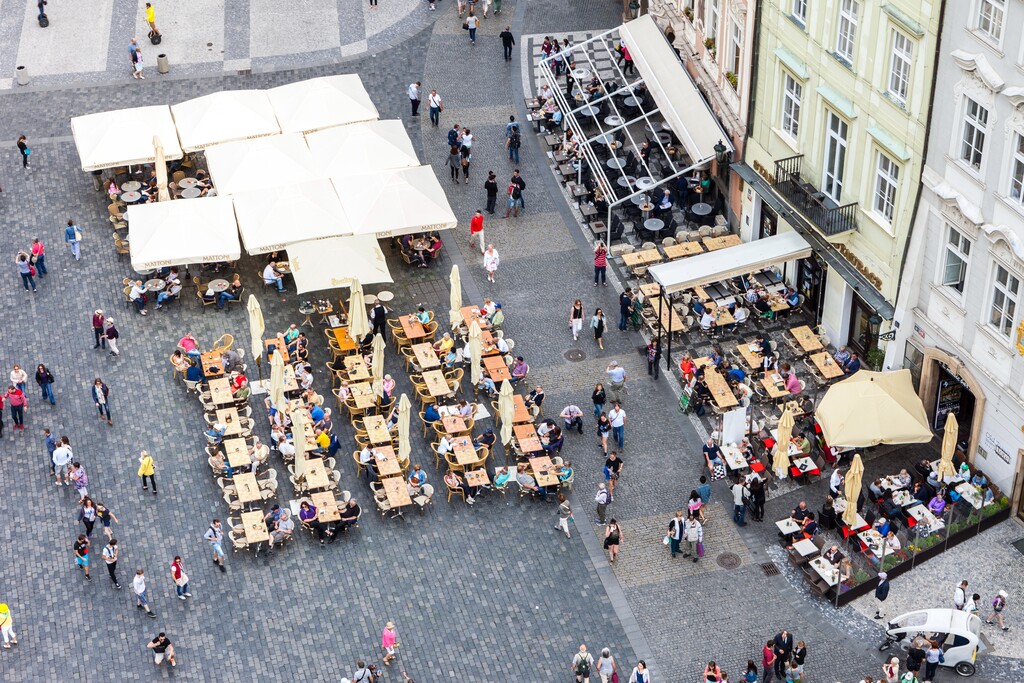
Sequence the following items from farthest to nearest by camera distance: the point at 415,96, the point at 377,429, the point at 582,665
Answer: the point at 415,96, the point at 377,429, the point at 582,665

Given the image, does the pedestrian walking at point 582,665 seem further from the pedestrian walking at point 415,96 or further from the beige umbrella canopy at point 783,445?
the pedestrian walking at point 415,96

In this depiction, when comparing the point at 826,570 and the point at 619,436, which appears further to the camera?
the point at 619,436

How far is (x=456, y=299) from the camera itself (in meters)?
52.7

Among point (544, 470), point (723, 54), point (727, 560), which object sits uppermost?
point (723, 54)

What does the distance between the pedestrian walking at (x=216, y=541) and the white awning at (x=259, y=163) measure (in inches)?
639

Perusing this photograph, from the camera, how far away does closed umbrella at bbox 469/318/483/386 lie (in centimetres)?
5069

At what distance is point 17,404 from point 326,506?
10582 millimetres

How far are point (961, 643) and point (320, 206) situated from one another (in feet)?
85.7

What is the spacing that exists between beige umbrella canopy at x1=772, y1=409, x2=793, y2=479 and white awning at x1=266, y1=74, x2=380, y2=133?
2230cm

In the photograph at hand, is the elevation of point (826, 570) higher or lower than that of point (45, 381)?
lower

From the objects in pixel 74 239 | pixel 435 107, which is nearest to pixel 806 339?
pixel 435 107

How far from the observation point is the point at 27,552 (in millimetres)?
45562

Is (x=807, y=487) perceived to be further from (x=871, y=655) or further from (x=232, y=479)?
(x=232, y=479)

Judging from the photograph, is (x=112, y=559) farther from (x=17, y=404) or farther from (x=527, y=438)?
(x=527, y=438)
